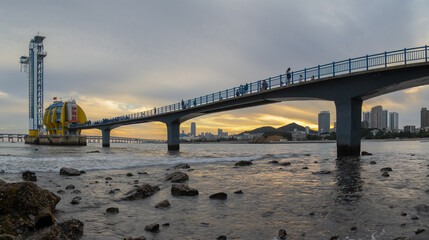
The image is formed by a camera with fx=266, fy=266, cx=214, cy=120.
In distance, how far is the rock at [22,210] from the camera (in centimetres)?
527

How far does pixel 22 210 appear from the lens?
5.76 m

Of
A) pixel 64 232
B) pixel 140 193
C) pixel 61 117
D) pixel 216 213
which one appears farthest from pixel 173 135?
pixel 61 117

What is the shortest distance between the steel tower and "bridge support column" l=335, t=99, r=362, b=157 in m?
109

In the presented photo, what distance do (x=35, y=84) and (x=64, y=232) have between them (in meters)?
116

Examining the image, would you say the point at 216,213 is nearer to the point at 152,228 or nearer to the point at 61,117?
the point at 152,228

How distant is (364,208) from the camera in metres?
7.21

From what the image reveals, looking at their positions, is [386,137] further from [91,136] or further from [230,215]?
[230,215]

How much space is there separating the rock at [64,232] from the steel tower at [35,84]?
114714 millimetres

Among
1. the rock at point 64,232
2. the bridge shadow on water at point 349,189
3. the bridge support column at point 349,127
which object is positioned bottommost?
the bridge shadow on water at point 349,189

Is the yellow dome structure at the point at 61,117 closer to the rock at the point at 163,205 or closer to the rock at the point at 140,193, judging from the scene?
the rock at the point at 140,193

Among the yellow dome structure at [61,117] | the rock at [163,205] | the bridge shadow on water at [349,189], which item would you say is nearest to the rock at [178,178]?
the rock at [163,205]

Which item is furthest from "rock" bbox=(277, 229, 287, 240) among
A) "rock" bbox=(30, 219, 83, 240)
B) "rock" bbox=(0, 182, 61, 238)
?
"rock" bbox=(0, 182, 61, 238)

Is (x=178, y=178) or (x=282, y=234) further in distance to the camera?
(x=178, y=178)

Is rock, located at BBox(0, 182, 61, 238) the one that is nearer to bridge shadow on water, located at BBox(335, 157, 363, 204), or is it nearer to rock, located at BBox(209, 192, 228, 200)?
rock, located at BBox(209, 192, 228, 200)
